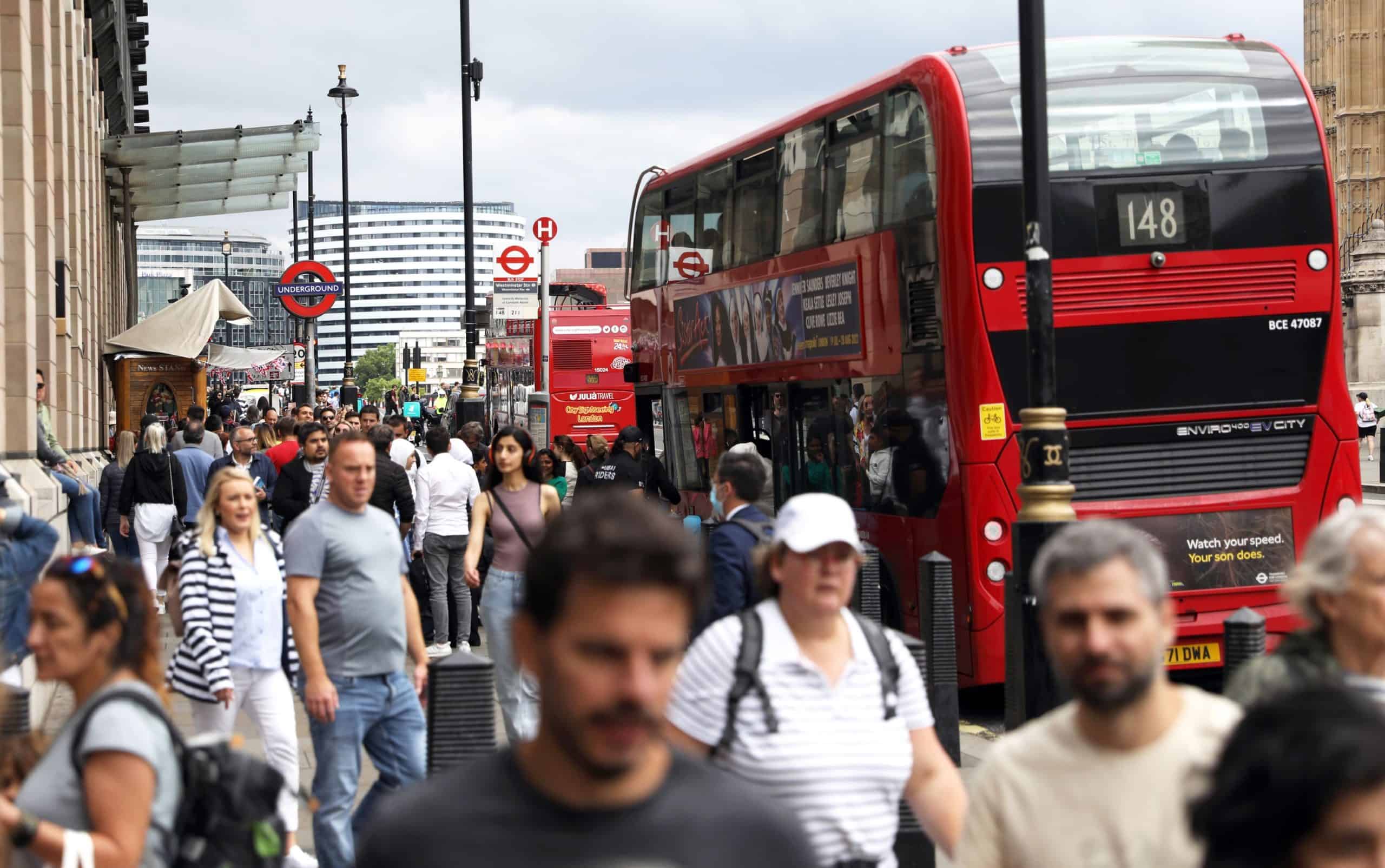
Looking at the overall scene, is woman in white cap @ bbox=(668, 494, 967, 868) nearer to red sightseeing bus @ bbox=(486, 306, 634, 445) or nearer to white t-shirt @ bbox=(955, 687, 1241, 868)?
white t-shirt @ bbox=(955, 687, 1241, 868)

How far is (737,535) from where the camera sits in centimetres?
663

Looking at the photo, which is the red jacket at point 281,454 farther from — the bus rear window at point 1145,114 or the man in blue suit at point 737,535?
the man in blue suit at point 737,535

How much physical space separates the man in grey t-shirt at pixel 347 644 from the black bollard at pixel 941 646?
2752 millimetres

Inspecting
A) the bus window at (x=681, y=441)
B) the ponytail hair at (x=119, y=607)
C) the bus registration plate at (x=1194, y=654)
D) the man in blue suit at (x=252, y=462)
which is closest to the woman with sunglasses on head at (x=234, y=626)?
the ponytail hair at (x=119, y=607)

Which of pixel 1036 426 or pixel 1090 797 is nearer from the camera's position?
pixel 1090 797

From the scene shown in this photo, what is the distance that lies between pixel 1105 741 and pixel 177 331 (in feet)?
84.5

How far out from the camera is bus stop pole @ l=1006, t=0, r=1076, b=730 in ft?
27.3

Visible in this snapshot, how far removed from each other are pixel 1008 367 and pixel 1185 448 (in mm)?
1243

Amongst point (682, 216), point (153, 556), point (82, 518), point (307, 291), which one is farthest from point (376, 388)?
point (82, 518)

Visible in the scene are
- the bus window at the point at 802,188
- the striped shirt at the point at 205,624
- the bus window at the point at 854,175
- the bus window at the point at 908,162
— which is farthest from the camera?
the bus window at the point at 802,188

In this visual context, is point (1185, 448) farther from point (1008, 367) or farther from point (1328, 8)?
point (1328, 8)

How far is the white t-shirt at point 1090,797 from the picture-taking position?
2887 mm

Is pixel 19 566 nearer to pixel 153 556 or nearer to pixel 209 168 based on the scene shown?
pixel 153 556

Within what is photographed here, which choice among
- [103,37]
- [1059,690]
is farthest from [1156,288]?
[103,37]
